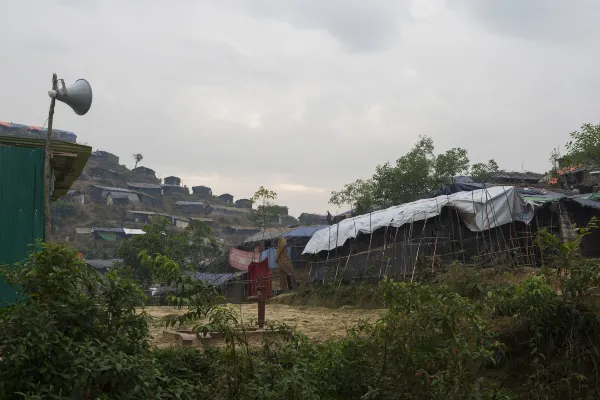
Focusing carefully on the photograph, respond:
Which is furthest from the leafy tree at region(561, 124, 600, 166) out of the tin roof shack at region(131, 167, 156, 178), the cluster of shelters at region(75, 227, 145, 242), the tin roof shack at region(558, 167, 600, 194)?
the tin roof shack at region(131, 167, 156, 178)

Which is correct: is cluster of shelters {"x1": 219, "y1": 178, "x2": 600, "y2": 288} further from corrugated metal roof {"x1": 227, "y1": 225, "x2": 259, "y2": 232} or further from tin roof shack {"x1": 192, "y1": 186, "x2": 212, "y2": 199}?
→ tin roof shack {"x1": 192, "y1": 186, "x2": 212, "y2": 199}

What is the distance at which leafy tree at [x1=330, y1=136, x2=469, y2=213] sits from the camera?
83.9 feet

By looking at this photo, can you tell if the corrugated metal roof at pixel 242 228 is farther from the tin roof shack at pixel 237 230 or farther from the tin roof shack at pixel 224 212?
the tin roof shack at pixel 224 212

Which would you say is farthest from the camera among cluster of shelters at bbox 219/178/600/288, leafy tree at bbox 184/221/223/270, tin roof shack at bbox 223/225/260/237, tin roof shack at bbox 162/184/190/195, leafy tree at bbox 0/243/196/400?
tin roof shack at bbox 162/184/190/195

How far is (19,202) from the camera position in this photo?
802 centimetres

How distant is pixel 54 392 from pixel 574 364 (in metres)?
4.41

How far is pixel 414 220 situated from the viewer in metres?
16.0

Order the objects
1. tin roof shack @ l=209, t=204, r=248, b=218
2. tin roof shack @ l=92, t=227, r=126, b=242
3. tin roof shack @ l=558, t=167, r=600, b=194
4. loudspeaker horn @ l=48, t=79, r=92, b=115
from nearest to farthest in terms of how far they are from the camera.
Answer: loudspeaker horn @ l=48, t=79, r=92, b=115 < tin roof shack @ l=558, t=167, r=600, b=194 < tin roof shack @ l=92, t=227, r=126, b=242 < tin roof shack @ l=209, t=204, r=248, b=218

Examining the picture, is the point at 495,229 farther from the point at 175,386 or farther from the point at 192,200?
the point at 192,200

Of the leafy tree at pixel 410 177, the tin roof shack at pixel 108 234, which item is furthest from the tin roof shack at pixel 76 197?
the leafy tree at pixel 410 177

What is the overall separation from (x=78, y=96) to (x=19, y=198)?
1.71 m

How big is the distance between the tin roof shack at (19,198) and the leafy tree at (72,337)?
4.01 m

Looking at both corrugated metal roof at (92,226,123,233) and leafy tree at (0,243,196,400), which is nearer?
leafy tree at (0,243,196,400)

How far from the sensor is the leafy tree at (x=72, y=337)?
375 centimetres
